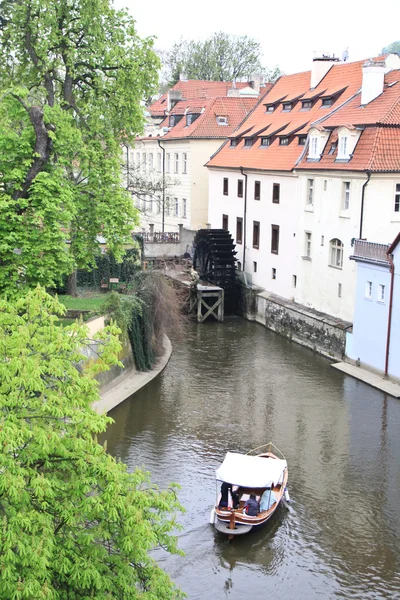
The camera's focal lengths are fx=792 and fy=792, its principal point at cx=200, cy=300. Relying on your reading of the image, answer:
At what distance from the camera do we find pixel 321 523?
17.1 meters

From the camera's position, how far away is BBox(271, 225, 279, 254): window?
3681 cm

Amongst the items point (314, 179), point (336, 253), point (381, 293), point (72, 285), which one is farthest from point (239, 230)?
point (381, 293)

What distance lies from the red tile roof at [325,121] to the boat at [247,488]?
1433 centimetres

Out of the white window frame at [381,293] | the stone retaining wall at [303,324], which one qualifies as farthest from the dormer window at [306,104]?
the white window frame at [381,293]

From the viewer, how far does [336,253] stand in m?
31.4

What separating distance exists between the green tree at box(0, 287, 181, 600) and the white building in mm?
21256

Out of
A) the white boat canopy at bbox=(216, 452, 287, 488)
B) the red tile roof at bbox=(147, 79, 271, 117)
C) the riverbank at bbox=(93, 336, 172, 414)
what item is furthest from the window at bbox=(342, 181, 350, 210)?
the red tile roof at bbox=(147, 79, 271, 117)

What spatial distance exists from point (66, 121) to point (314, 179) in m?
12.8

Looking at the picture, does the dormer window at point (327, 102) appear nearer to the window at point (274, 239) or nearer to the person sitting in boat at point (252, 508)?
the window at point (274, 239)

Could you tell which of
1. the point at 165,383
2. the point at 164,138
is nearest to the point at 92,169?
the point at 165,383

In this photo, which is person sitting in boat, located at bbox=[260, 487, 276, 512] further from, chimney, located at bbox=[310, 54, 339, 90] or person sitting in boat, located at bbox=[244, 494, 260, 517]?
chimney, located at bbox=[310, 54, 339, 90]

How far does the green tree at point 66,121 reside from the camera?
22.0 m

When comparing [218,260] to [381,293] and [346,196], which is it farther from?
[381,293]

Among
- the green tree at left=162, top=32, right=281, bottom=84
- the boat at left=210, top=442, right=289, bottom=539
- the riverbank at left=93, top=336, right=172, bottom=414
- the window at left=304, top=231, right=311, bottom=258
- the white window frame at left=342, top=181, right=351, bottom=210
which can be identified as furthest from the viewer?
the green tree at left=162, top=32, right=281, bottom=84
